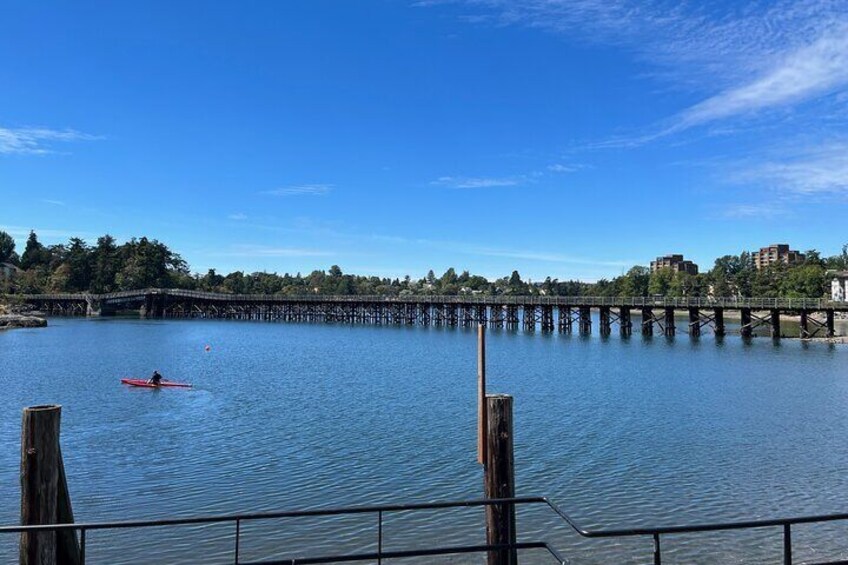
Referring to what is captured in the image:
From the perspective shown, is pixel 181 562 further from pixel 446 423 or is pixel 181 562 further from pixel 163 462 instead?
pixel 446 423

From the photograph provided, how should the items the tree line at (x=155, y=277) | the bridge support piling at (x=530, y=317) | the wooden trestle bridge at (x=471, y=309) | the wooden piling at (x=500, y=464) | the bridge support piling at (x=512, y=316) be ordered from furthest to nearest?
the tree line at (x=155, y=277), the bridge support piling at (x=512, y=316), the bridge support piling at (x=530, y=317), the wooden trestle bridge at (x=471, y=309), the wooden piling at (x=500, y=464)

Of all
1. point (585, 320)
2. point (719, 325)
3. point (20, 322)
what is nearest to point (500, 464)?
point (719, 325)

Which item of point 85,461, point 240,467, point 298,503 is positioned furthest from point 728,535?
point 85,461

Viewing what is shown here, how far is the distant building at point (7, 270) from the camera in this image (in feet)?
511

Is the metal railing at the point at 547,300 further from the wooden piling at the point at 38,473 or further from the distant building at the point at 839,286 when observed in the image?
the wooden piling at the point at 38,473

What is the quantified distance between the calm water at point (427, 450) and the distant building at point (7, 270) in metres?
136

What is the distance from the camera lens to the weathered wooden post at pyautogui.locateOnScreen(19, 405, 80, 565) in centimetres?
765

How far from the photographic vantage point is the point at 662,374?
131 feet

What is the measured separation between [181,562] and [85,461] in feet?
28.1

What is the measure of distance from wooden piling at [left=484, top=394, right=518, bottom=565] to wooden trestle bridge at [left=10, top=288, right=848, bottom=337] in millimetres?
52864

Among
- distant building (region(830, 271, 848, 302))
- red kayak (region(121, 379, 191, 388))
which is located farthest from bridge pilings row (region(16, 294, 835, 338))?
red kayak (region(121, 379, 191, 388))

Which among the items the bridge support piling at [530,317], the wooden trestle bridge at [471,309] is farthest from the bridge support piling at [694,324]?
the bridge support piling at [530,317]

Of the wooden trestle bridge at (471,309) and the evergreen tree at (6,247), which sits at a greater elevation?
the evergreen tree at (6,247)

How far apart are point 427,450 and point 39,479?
45.1 feet
